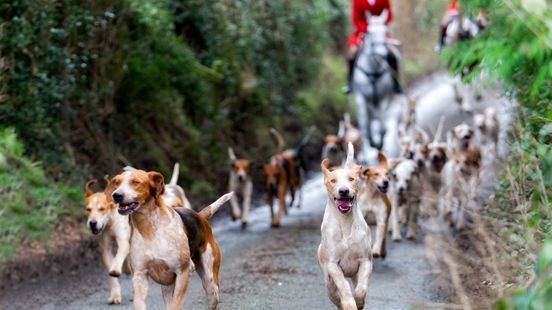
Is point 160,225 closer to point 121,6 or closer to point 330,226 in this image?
point 330,226

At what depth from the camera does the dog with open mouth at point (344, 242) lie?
7469mm

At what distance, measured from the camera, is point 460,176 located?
1233 centimetres

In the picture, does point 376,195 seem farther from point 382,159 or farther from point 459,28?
point 459,28

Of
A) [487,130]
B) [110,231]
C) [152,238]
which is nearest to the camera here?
[152,238]

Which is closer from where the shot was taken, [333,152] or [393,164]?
[393,164]

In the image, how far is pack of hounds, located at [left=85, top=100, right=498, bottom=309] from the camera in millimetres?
7281

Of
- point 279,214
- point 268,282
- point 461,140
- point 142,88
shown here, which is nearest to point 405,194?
point 461,140

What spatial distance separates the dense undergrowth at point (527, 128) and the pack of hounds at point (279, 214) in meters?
0.69

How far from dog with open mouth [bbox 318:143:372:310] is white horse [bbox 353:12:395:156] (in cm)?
816

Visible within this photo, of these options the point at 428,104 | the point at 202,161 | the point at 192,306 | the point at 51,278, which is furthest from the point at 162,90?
the point at 428,104

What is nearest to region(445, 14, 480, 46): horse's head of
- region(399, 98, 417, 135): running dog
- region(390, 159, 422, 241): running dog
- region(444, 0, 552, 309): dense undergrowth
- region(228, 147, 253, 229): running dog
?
region(399, 98, 417, 135): running dog

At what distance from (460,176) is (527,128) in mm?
3886

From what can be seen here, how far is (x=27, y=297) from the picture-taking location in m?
9.68

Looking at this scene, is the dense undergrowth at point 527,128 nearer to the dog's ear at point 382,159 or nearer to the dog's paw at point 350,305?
the dog's paw at point 350,305
